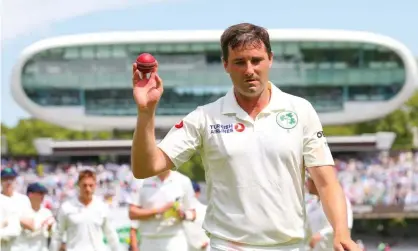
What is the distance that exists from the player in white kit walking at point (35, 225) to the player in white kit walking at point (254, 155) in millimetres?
6830

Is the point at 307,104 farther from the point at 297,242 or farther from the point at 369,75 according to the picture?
the point at 369,75

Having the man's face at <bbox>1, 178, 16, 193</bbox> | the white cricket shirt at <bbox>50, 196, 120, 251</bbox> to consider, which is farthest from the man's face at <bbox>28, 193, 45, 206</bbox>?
the white cricket shirt at <bbox>50, 196, 120, 251</bbox>

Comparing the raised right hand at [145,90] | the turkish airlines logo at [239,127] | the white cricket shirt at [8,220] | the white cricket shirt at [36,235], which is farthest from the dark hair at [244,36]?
the white cricket shirt at [36,235]

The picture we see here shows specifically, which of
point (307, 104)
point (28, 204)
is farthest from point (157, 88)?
point (28, 204)

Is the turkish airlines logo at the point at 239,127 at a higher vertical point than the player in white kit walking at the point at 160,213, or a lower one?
higher

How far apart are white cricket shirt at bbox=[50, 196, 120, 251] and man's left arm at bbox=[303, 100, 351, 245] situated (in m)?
5.46

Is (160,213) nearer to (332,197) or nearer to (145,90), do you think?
(332,197)

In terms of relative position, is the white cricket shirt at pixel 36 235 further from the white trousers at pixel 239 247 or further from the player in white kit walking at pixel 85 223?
the white trousers at pixel 239 247

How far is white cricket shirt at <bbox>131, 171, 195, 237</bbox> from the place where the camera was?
388 inches

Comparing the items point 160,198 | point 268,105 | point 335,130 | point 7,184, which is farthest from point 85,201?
point 335,130

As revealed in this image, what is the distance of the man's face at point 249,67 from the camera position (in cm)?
426

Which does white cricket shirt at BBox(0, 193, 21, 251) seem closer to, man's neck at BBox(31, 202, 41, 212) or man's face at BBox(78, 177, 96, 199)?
man's neck at BBox(31, 202, 41, 212)

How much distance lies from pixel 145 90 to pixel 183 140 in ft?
1.62

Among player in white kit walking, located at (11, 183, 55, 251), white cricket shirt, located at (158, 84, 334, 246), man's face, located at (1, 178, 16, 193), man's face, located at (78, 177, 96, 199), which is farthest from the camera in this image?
player in white kit walking, located at (11, 183, 55, 251)
